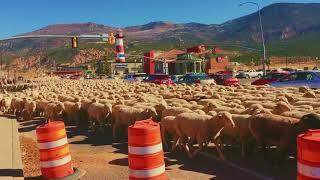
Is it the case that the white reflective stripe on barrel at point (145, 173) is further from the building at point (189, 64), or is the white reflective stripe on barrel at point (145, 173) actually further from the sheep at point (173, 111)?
the building at point (189, 64)

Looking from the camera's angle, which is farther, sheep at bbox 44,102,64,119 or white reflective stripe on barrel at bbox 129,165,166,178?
sheep at bbox 44,102,64,119

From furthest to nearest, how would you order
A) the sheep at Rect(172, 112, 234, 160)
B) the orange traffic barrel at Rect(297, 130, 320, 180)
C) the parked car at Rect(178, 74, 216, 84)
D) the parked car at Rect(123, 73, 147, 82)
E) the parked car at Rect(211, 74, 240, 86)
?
the parked car at Rect(123, 73, 147, 82) → the parked car at Rect(211, 74, 240, 86) → the parked car at Rect(178, 74, 216, 84) → the sheep at Rect(172, 112, 234, 160) → the orange traffic barrel at Rect(297, 130, 320, 180)

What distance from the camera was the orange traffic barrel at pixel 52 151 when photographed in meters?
9.45

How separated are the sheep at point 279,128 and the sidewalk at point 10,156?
5015 millimetres

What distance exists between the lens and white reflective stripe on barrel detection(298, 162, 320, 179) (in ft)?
17.5

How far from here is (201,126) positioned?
38.2 feet

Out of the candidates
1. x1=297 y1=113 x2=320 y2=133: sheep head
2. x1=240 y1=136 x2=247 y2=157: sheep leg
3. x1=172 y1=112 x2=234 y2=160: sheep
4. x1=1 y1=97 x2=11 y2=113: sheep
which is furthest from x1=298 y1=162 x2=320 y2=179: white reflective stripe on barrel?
x1=1 y1=97 x2=11 y2=113: sheep

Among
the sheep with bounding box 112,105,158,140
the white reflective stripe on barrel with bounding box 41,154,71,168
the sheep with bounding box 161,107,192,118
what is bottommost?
the white reflective stripe on barrel with bounding box 41,154,71,168

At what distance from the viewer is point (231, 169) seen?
34.1 feet

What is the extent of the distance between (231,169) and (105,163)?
290cm

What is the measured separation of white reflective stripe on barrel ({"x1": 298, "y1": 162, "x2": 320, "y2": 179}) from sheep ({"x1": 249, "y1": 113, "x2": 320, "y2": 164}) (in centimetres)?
460

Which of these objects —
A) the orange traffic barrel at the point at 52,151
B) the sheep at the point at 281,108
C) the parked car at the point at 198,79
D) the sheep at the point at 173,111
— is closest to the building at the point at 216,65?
the parked car at the point at 198,79

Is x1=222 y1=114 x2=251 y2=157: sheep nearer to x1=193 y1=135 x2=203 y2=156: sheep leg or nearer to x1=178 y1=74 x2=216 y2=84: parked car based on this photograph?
x1=193 y1=135 x2=203 y2=156: sheep leg

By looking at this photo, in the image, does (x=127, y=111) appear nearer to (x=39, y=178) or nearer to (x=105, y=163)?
(x=105, y=163)
